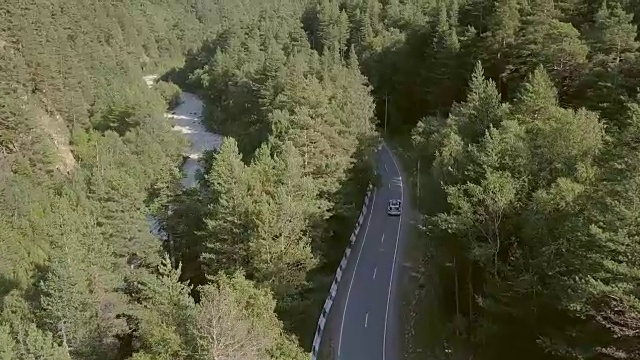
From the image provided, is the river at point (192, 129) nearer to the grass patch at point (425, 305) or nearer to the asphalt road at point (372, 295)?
the asphalt road at point (372, 295)

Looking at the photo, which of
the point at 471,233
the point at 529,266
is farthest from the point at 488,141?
the point at 529,266

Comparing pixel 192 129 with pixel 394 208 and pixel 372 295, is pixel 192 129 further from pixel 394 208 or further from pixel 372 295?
pixel 372 295

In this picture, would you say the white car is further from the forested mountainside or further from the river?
the river

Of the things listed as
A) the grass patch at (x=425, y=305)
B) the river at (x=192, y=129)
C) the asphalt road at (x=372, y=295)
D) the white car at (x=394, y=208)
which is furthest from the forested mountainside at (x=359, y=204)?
the river at (x=192, y=129)

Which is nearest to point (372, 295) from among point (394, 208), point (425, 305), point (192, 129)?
point (425, 305)

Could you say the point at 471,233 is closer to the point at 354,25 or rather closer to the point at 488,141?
the point at 488,141

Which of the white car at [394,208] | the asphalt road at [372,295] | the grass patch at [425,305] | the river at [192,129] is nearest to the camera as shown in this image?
the grass patch at [425,305]

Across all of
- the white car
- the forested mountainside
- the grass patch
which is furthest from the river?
the grass patch
